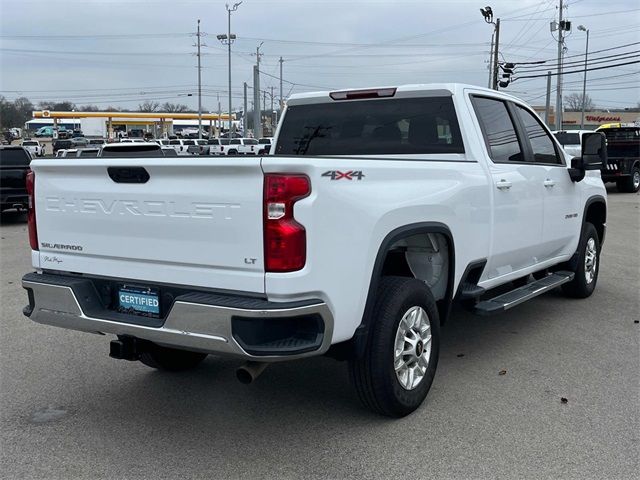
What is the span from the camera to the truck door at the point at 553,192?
6066mm

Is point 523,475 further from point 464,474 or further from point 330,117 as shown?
point 330,117

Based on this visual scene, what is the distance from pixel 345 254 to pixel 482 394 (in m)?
1.79

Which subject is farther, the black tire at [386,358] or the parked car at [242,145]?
the parked car at [242,145]

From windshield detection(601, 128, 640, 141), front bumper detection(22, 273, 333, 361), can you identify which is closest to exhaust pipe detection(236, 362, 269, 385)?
front bumper detection(22, 273, 333, 361)

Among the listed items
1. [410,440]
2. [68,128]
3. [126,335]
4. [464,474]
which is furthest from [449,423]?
[68,128]

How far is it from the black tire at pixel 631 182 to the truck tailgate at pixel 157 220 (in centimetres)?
2180

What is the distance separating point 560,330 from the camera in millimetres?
6281

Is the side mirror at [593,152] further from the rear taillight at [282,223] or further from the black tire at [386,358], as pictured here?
the rear taillight at [282,223]

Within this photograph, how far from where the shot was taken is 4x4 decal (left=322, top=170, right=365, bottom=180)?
11.3ft

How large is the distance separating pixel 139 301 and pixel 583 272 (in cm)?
525

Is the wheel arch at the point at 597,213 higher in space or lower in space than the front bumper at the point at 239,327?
higher

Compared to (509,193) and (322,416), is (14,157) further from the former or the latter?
(322,416)

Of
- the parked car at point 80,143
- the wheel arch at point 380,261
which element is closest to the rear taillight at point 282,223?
the wheel arch at point 380,261

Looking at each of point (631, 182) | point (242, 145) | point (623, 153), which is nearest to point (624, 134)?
point (623, 153)
